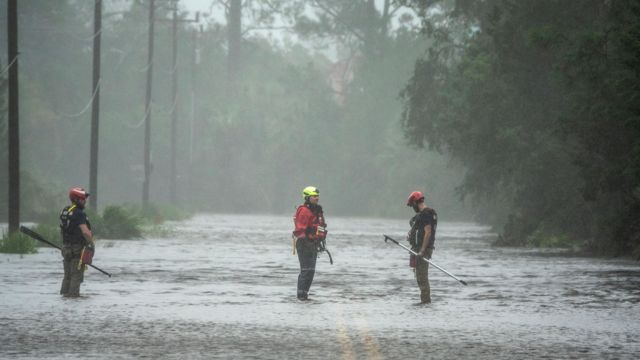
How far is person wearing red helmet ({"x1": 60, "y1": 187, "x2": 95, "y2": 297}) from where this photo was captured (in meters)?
19.3

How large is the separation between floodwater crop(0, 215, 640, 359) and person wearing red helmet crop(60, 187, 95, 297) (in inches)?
14.0

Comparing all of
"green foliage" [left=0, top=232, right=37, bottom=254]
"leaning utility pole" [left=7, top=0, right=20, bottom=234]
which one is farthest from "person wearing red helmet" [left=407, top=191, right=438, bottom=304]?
"leaning utility pole" [left=7, top=0, right=20, bottom=234]

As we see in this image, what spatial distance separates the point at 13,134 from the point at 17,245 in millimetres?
3466

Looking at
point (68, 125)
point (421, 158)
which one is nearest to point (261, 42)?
point (68, 125)

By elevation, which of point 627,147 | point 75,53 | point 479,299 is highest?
point 75,53

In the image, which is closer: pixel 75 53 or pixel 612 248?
pixel 612 248

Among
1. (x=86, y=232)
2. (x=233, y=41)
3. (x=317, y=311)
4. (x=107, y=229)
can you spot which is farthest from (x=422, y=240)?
(x=233, y=41)

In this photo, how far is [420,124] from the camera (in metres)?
54.8

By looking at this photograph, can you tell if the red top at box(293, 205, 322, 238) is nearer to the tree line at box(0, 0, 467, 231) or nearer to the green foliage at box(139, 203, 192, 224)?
the green foliage at box(139, 203, 192, 224)

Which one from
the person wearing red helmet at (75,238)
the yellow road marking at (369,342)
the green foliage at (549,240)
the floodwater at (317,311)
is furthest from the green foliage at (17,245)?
the green foliage at (549,240)

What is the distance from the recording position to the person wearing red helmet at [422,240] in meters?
19.2

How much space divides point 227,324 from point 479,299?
552cm

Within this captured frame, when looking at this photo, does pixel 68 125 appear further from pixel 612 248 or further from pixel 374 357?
pixel 374 357

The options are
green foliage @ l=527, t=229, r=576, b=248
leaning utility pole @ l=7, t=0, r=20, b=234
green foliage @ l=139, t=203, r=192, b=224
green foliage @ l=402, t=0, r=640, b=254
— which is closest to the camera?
leaning utility pole @ l=7, t=0, r=20, b=234
